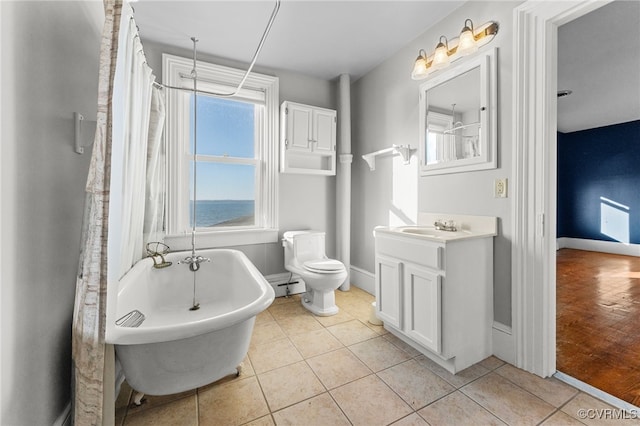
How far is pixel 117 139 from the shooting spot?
0.98 m

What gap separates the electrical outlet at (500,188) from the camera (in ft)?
5.62

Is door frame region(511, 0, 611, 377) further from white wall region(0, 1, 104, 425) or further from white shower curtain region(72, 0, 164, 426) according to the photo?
white wall region(0, 1, 104, 425)

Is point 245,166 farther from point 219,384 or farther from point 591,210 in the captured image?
point 591,210

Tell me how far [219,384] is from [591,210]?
701 centimetres

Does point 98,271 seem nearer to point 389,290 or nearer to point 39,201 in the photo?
point 39,201

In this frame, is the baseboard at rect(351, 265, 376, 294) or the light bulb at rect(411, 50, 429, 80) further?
the baseboard at rect(351, 265, 376, 294)

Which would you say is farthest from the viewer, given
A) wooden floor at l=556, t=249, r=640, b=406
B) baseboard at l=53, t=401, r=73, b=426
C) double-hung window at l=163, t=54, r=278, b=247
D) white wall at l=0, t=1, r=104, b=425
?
double-hung window at l=163, t=54, r=278, b=247

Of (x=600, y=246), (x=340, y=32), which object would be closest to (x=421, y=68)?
(x=340, y=32)

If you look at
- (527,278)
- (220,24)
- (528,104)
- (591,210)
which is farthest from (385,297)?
(591,210)

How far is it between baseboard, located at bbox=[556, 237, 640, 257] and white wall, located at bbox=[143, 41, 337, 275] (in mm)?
5445

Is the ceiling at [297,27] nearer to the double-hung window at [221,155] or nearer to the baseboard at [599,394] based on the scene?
the double-hung window at [221,155]

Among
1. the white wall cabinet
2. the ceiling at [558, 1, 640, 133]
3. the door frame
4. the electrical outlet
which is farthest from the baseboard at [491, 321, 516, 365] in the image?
the ceiling at [558, 1, 640, 133]

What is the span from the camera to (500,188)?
1737 millimetres

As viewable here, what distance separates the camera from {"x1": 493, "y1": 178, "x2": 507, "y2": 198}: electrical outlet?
1.71m
